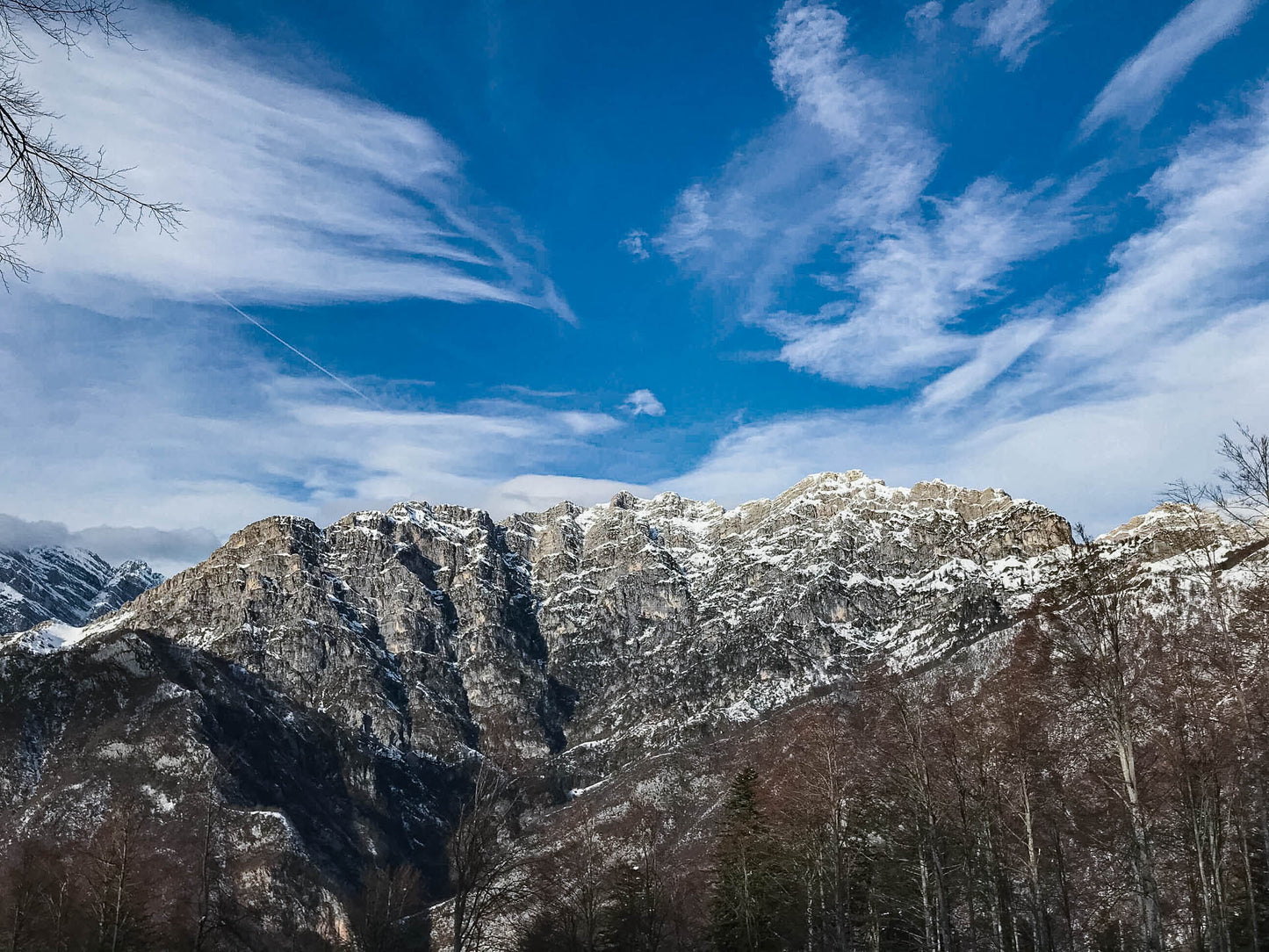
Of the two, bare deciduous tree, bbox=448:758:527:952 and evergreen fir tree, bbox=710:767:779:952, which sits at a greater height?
bare deciduous tree, bbox=448:758:527:952

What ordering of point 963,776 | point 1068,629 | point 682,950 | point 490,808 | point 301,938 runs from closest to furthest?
point 490,808 → point 1068,629 → point 963,776 → point 682,950 → point 301,938

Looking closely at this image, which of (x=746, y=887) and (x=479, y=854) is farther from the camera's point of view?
(x=746, y=887)

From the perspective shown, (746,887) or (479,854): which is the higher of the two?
(479,854)

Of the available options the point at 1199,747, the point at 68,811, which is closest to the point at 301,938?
the point at 68,811

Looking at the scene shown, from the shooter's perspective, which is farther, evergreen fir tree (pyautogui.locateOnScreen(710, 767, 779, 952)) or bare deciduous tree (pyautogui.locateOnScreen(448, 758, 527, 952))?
evergreen fir tree (pyautogui.locateOnScreen(710, 767, 779, 952))

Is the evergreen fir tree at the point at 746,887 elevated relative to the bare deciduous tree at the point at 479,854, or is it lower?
lower

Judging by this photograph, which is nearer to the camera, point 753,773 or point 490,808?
point 490,808

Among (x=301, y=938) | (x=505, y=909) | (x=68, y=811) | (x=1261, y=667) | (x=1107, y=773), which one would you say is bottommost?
(x=301, y=938)

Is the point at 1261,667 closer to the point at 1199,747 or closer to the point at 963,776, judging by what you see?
the point at 1199,747

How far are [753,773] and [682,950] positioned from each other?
54.0 feet

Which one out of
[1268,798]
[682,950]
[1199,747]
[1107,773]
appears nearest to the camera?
[1107,773]

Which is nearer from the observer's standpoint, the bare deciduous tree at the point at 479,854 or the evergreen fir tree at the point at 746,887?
the bare deciduous tree at the point at 479,854

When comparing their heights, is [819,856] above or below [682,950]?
above

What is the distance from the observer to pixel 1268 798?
32.8 metres
